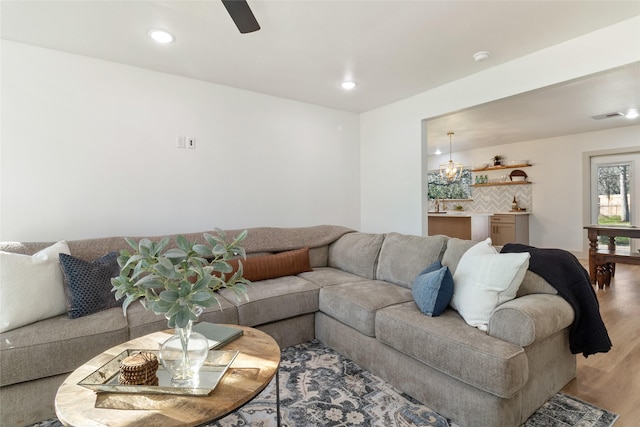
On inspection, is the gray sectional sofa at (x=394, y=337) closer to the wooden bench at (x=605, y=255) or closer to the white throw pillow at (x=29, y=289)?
the white throw pillow at (x=29, y=289)

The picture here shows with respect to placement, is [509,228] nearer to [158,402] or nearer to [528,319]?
[528,319]

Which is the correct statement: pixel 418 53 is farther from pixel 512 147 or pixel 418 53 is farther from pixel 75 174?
pixel 512 147

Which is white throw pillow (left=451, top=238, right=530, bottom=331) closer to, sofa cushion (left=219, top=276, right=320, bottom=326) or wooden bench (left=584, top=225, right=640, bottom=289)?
sofa cushion (left=219, top=276, right=320, bottom=326)

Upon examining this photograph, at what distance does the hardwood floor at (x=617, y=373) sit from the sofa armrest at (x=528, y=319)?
21.3 inches

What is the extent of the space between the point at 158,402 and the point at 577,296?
218 centimetres

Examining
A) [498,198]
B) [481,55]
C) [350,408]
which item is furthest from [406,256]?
[498,198]

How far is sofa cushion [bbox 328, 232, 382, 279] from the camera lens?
302cm

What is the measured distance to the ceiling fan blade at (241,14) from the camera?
5.22 ft

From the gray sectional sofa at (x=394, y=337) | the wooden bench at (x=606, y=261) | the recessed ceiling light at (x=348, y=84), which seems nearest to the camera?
the gray sectional sofa at (x=394, y=337)

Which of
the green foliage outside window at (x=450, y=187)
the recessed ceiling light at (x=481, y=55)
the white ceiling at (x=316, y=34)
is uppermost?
the white ceiling at (x=316, y=34)

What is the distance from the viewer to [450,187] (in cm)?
838

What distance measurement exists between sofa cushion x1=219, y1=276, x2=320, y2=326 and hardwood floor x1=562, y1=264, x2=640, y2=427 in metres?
1.74

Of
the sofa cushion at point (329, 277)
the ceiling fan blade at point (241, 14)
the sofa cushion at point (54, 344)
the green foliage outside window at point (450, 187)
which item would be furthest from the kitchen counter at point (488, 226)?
the sofa cushion at point (54, 344)

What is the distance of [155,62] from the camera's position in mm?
2842
